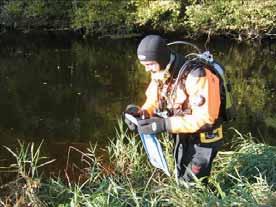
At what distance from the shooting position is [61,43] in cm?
1755

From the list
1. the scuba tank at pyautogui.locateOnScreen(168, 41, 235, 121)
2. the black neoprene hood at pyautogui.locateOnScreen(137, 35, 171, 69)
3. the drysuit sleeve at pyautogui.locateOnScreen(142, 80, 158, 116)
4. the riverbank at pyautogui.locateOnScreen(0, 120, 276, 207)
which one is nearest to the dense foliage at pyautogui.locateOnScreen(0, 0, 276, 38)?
the riverbank at pyautogui.locateOnScreen(0, 120, 276, 207)

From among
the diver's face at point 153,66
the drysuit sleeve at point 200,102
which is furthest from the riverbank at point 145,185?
the diver's face at point 153,66

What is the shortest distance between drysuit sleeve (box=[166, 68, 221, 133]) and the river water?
3.97 m

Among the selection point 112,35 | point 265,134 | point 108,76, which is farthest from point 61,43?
point 265,134

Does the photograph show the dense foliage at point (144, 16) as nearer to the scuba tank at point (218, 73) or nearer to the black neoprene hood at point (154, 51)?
the scuba tank at point (218, 73)

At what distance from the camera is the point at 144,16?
17.1 metres

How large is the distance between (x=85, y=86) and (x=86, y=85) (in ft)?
0.30

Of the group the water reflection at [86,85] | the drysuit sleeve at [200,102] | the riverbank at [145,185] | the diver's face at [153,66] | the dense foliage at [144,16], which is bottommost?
the water reflection at [86,85]

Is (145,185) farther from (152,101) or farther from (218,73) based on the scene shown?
(218,73)

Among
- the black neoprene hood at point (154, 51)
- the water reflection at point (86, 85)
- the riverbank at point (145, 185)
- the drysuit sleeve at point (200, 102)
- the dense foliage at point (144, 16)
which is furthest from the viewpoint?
the dense foliage at point (144, 16)

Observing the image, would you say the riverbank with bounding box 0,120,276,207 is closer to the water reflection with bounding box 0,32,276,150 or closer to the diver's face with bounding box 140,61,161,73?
the diver's face with bounding box 140,61,161,73

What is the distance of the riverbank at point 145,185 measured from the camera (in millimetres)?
4152

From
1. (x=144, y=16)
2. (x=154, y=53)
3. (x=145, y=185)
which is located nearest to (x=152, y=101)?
(x=154, y=53)

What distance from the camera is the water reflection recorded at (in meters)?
8.99
